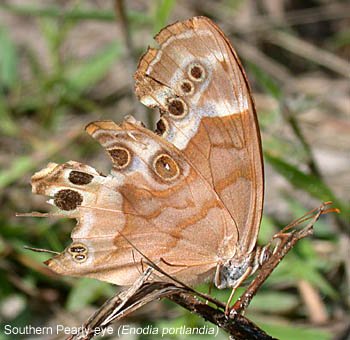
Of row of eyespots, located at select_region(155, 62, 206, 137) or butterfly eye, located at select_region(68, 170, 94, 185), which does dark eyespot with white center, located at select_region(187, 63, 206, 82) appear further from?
butterfly eye, located at select_region(68, 170, 94, 185)

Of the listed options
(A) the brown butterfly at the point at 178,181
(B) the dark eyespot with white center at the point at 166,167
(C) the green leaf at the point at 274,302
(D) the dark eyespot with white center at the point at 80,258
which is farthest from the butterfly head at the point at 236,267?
(C) the green leaf at the point at 274,302

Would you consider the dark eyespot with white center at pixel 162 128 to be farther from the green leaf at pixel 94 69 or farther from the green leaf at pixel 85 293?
the green leaf at pixel 94 69

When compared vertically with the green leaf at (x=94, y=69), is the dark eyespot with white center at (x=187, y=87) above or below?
below

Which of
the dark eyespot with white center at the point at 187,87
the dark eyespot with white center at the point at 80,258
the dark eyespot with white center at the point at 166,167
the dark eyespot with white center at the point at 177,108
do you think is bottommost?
the dark eyespot with white center at the point at 80,258

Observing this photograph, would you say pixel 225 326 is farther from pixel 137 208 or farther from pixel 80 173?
pixel 80 173

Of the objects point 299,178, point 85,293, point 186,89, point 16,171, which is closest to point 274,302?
point 299,178

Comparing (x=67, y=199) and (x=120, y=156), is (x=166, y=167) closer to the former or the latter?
(x=120, y=156)

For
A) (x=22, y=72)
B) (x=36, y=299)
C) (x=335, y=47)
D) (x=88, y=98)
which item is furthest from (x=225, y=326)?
(x=335, y=47)

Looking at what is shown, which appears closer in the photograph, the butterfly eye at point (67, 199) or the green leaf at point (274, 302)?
the butterfly eye at point (67, 199)
